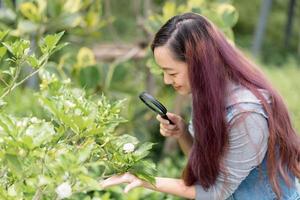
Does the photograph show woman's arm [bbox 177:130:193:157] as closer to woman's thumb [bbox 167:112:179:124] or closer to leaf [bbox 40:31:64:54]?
woman's thumb [bbox 167:112:179:124]

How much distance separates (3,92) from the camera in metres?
1.85

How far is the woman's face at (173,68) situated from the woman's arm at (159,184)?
1.07 ft

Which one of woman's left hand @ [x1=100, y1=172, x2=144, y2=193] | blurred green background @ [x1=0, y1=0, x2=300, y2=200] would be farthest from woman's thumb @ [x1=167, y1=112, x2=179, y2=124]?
blurred green background @ [x1=0, y1=0, x2=300, y2=200]

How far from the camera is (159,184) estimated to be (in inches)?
77.9

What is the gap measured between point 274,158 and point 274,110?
0.16 m

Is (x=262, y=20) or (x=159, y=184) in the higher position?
(x=159, y=184)

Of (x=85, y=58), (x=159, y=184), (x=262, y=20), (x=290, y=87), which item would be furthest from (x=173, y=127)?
(x=262, y=20)

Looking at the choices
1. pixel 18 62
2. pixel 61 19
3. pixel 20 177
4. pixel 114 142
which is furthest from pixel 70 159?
pixel 61 19

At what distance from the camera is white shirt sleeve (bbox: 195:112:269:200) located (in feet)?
6.28

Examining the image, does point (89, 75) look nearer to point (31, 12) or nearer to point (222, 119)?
point (31, 12)

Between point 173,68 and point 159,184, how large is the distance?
393 mm

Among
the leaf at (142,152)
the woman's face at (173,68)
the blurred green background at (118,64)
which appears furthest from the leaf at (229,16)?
the leaf at (142,152)

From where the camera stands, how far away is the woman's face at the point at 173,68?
190cm

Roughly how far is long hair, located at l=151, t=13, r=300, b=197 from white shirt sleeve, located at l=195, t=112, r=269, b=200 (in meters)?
0.02
